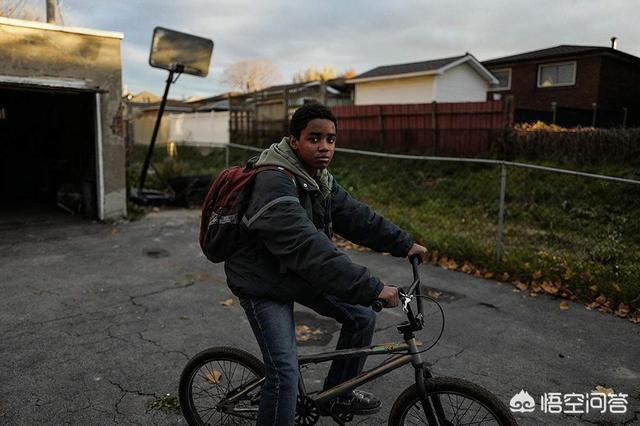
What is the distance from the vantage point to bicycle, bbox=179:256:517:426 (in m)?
2.29

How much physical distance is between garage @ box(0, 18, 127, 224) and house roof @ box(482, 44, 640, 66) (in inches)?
881

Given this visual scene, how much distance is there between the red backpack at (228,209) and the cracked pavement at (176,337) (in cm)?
141

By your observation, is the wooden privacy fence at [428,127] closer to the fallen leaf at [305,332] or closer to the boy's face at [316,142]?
the fallen leaf at [305,332]

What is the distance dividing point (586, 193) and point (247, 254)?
9651mm

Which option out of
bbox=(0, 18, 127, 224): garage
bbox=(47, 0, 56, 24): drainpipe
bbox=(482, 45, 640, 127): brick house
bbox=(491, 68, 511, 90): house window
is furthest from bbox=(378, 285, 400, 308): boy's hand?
bbox=(491, 68, 511, 90): house window

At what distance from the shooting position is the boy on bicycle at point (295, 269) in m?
2.20

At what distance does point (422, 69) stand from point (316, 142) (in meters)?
22.0

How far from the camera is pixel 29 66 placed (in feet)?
27.2

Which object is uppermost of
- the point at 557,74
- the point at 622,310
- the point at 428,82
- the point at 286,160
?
the point at 557,74

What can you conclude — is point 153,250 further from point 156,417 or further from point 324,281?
point 324,281

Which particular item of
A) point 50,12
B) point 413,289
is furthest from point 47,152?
point 413,289

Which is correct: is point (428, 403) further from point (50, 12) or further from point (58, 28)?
point (50, 12)

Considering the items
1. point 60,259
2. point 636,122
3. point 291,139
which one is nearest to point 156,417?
point 291,139

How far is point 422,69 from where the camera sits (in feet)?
75.3
